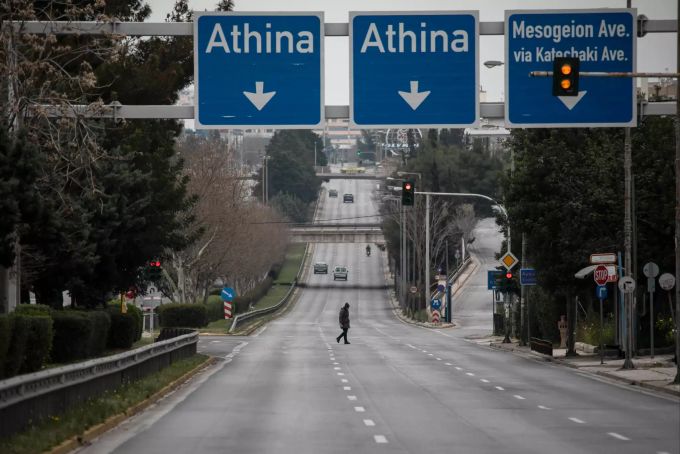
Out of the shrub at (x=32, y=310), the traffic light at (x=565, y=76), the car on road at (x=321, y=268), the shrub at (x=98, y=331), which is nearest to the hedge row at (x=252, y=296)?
the car on road at (x=321, y=268)

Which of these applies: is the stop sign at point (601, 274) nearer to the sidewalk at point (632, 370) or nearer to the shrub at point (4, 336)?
the sidewalk at point (632, 370)

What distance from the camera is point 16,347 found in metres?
24.4

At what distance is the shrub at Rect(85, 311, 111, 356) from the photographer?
35.9 meters

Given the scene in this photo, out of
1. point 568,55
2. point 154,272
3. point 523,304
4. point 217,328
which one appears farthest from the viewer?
point 217,328

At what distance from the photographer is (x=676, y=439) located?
18688 mm

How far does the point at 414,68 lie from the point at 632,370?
1653 cm

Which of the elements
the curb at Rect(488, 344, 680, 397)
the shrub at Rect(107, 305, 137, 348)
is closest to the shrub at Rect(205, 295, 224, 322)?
the curb at Rect(488, 344, 680, 397)

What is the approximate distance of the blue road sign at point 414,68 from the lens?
77.2 ft

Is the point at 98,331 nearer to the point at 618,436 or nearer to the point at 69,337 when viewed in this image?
the point at 69,337

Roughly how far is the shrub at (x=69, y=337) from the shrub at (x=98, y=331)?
0.82 metres

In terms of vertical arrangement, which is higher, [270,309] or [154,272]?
[154,272]

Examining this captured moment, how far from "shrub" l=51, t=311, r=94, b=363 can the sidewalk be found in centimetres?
1441

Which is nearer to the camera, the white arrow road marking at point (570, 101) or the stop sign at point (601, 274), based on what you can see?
the white arrow road marking at point (570, 101)

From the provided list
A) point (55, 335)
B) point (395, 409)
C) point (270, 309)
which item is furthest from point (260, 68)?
point (270, 309)
